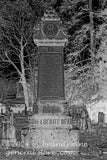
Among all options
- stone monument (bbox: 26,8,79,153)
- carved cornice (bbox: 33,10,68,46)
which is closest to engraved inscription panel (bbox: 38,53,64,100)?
stone monument (bbox: 26,8,79,153)

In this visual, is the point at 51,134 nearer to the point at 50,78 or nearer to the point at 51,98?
the point at 51,98

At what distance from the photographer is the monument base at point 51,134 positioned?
559 inches

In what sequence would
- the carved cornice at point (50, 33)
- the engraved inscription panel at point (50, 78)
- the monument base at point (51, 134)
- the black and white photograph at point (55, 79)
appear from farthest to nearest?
1. the carved cornice at point (50, 33)
2. the engraved inscription panel at point (50, 78)
3. the black and white photograph at point (55, 79)
4. the monument base at point (51, 134)

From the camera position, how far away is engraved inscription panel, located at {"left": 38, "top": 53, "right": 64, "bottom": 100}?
15.0m

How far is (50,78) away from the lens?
589 inches

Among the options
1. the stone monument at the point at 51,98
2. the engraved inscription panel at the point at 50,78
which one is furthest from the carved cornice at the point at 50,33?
the engraved inscription panel at the point at 50,78

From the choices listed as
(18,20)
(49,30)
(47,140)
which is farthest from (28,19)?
(47,140)

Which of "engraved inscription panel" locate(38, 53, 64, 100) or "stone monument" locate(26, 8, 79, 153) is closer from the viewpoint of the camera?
"stone monument" locate(26, 8, 79, 153)

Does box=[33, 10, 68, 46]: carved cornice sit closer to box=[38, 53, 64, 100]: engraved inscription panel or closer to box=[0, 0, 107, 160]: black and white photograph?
box=[0, 0, 107, 160]: black and white photograph

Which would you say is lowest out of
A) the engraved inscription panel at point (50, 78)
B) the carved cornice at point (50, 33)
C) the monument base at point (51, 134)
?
the monument base at point (51, 134)

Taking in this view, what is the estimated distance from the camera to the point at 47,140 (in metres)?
14.3

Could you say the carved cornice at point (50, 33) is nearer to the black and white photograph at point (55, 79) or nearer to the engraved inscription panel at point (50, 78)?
the black and white photograph at point (55, 79)

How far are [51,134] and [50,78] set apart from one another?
209cm

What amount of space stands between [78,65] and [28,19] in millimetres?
5950
